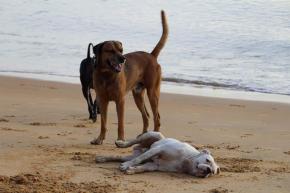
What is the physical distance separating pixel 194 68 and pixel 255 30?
20.9 ft

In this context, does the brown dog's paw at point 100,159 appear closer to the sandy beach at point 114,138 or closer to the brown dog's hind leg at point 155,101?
the sandy beach at point 114,138

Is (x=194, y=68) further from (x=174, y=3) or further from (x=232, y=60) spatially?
(x=174, y=3)

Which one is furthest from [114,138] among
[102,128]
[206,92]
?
[206,92]

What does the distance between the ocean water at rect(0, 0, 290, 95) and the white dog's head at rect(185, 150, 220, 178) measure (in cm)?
645

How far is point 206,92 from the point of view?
38.2ft

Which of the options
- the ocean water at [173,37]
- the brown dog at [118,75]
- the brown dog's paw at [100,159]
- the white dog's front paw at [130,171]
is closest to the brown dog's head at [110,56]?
the brown dog at [118,75]

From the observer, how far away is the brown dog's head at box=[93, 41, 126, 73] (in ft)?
23.2

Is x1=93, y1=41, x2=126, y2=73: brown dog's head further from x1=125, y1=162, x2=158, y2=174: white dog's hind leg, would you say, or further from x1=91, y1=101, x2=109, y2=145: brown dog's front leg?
x1=125, y1=162, x2=158, y2=174: white dog's hind leg

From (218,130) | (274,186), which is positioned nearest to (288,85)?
(218,130)

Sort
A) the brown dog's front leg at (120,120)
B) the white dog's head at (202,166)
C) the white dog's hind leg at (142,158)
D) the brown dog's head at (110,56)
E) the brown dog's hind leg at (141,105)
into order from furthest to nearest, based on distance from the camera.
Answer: the brown dog's hind leg at (141,105) → the brown dog's front leg at (120,120) → the brown dog's head at (110,56) → the white dog's hind leg at (142,158) → the white dog's head at (202,166)

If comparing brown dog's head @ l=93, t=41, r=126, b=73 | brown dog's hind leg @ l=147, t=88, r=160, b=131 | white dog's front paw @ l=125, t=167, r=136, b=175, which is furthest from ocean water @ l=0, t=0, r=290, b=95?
white dog's front paw @ l=125, t=167, r=136, b=175

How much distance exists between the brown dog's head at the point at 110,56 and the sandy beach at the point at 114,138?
0.90 meters

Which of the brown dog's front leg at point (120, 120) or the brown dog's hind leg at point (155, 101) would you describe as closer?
the brown dog's front leg at point (120, 120)

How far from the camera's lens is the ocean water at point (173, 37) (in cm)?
1338
